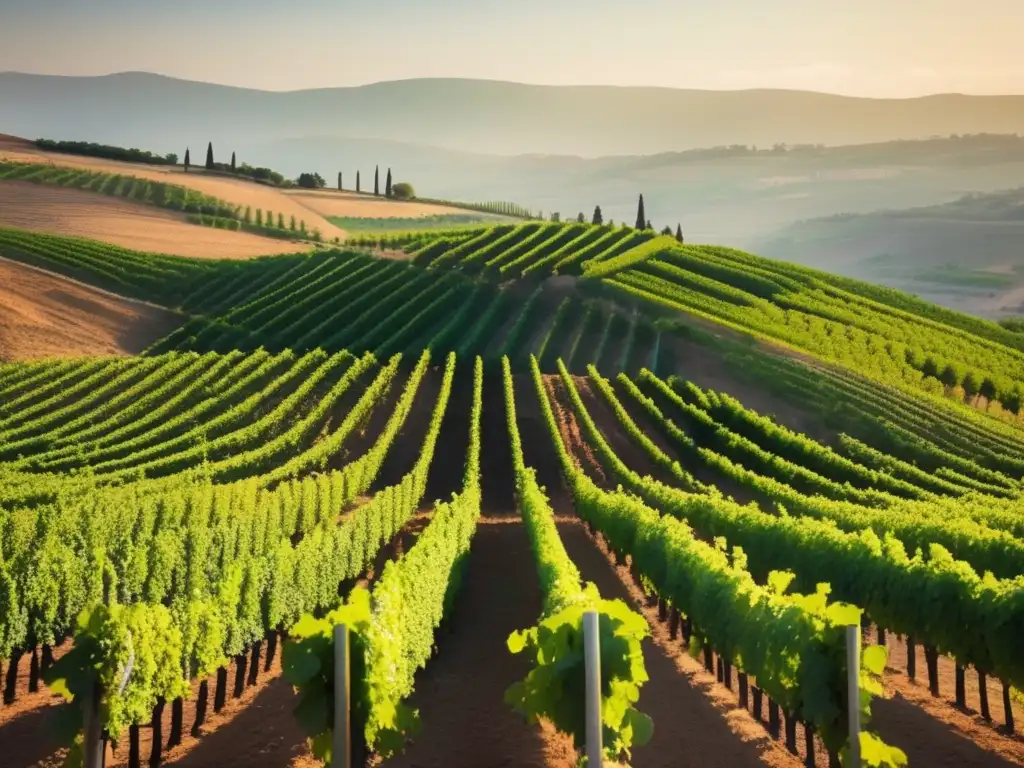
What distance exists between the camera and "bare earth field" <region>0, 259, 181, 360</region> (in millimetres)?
63188

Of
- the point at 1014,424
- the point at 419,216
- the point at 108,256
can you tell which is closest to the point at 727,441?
the point at 1014,424

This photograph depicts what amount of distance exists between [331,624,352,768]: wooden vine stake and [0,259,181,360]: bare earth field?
54.6 metres

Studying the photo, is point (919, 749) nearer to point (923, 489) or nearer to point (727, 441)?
point (923, 489)

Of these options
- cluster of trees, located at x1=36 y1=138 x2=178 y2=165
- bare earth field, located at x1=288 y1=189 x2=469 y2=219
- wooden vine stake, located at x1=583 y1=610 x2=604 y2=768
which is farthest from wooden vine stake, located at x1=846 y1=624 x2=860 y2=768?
cluster of trees, located at x1=36 y1=138 x2=178 y2=165

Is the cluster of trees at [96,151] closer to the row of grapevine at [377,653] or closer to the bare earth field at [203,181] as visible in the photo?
the bare earth field at [203,181]

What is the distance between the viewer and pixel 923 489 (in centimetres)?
4500

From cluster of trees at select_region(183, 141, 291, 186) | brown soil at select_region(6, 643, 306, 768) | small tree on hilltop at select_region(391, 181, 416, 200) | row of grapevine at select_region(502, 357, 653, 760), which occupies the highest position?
cluster of trees at select_region(183, 141, 291, 186)

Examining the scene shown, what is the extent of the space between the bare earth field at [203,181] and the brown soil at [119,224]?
43.7 ft

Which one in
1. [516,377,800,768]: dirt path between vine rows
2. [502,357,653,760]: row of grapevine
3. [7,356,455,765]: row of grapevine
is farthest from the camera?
[516,377,800,768]: dirt path between vine rows

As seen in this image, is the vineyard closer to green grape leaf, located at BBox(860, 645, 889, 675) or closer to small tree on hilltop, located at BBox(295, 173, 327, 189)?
green grape leaf, located at BBox(860, 645, 889, 675)

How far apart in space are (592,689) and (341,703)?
8.21ft

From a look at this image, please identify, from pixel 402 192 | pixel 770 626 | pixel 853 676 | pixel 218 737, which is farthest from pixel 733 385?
pixel 402 192

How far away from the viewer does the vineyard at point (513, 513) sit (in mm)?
14578

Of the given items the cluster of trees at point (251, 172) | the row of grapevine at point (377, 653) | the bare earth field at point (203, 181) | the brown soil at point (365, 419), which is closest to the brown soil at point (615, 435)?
the brown soil at point (365, 419)
